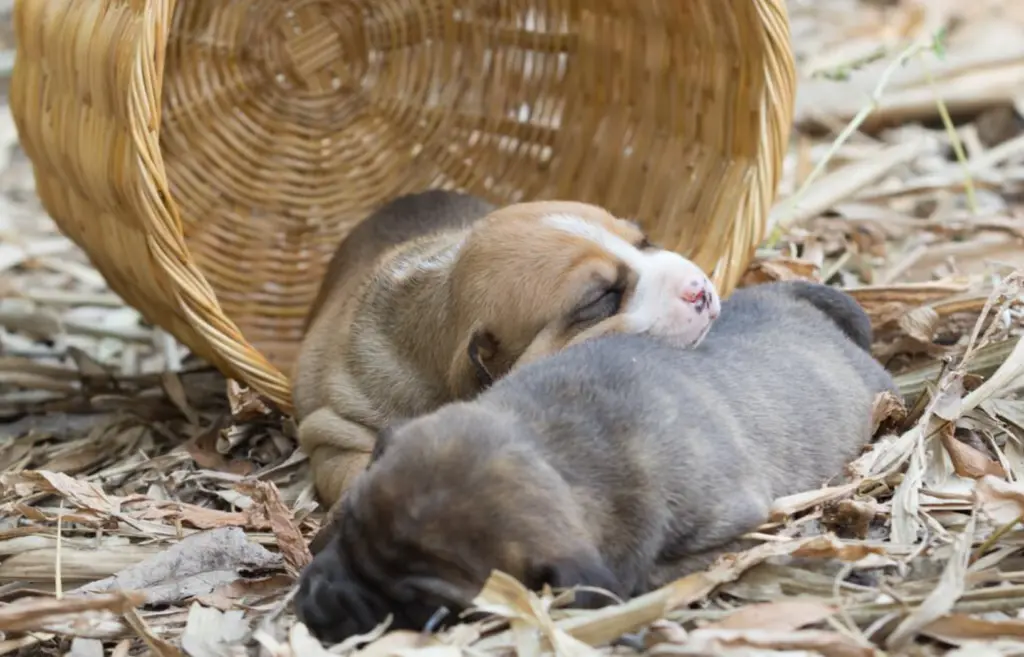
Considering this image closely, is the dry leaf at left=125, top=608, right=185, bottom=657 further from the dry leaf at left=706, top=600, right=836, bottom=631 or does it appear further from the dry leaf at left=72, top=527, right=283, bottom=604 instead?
the dry leaf at left=706, top=600, right=836, bottom=631

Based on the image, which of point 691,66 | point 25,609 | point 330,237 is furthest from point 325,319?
point 25,609

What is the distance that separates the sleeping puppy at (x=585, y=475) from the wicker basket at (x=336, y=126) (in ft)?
3.79

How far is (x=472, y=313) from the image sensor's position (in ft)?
13.5

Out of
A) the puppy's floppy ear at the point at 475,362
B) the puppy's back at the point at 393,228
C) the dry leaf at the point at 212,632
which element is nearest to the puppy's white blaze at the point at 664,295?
the puppy's floppy ear at the point at 475,362

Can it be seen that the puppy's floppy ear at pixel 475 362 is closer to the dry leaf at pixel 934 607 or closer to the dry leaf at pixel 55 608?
the dry leaf at pixel 55 608

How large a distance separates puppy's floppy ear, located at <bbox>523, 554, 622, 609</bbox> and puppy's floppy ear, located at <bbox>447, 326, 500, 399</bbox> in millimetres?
1295

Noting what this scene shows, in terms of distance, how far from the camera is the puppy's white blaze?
388cm

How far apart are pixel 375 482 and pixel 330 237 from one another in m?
3.60

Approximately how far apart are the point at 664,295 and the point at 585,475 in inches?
44.7

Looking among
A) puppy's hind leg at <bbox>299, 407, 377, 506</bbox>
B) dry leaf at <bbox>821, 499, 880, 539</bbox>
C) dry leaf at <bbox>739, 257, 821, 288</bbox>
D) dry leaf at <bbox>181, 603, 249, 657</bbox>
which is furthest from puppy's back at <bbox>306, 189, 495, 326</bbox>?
dry leaf at <bbox>821, 499, 880, 539</bbox>

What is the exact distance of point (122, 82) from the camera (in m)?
4.39

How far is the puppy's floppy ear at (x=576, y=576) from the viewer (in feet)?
8.73

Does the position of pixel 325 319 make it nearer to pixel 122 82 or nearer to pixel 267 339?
pixel 267 339

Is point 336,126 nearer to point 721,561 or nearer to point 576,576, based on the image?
point 721,561
